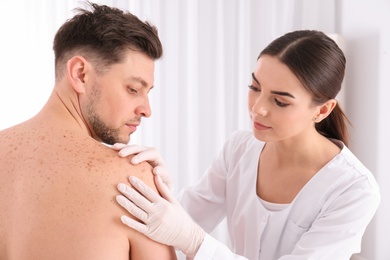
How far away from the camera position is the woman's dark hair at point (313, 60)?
1.53 metres

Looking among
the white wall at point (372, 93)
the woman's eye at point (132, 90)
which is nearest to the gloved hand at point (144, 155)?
the woman's eye at point (132, 90)

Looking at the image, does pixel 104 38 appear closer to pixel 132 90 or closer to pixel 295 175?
pixel 132 90

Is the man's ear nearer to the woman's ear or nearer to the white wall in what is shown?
the woman's ear

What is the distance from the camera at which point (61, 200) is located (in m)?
1.03

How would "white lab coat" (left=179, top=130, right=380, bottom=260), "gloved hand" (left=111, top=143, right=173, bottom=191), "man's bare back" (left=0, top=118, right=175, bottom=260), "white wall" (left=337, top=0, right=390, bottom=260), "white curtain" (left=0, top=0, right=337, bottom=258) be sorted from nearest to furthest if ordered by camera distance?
"man's bare back" (left=0, top=118, right=175, bottom=260) → "gloved hand" (left=111, top=143, right=173, bottom=191) → "white lab coat" (left=179, top=130, right=380, bottom=260) → "white wall" (left=337, top=0, right=390, bottom=260) → "white curtain" (left=0, top=0, right=337, bottom=258)

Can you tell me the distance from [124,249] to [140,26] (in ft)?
1.94

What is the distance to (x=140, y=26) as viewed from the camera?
1.27m

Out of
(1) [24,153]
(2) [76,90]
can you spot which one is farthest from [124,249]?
(2) [76,90]

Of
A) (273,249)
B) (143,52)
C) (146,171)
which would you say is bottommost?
(273,249)

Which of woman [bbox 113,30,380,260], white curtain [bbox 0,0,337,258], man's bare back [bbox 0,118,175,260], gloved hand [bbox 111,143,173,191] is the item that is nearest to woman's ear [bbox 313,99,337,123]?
woman [bbox 113,30,380,260]

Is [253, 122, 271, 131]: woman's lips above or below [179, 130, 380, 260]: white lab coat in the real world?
above

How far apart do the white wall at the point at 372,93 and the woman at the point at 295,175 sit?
1.30 metres

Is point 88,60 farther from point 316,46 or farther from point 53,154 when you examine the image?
point 316,46

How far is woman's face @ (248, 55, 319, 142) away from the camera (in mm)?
1539
